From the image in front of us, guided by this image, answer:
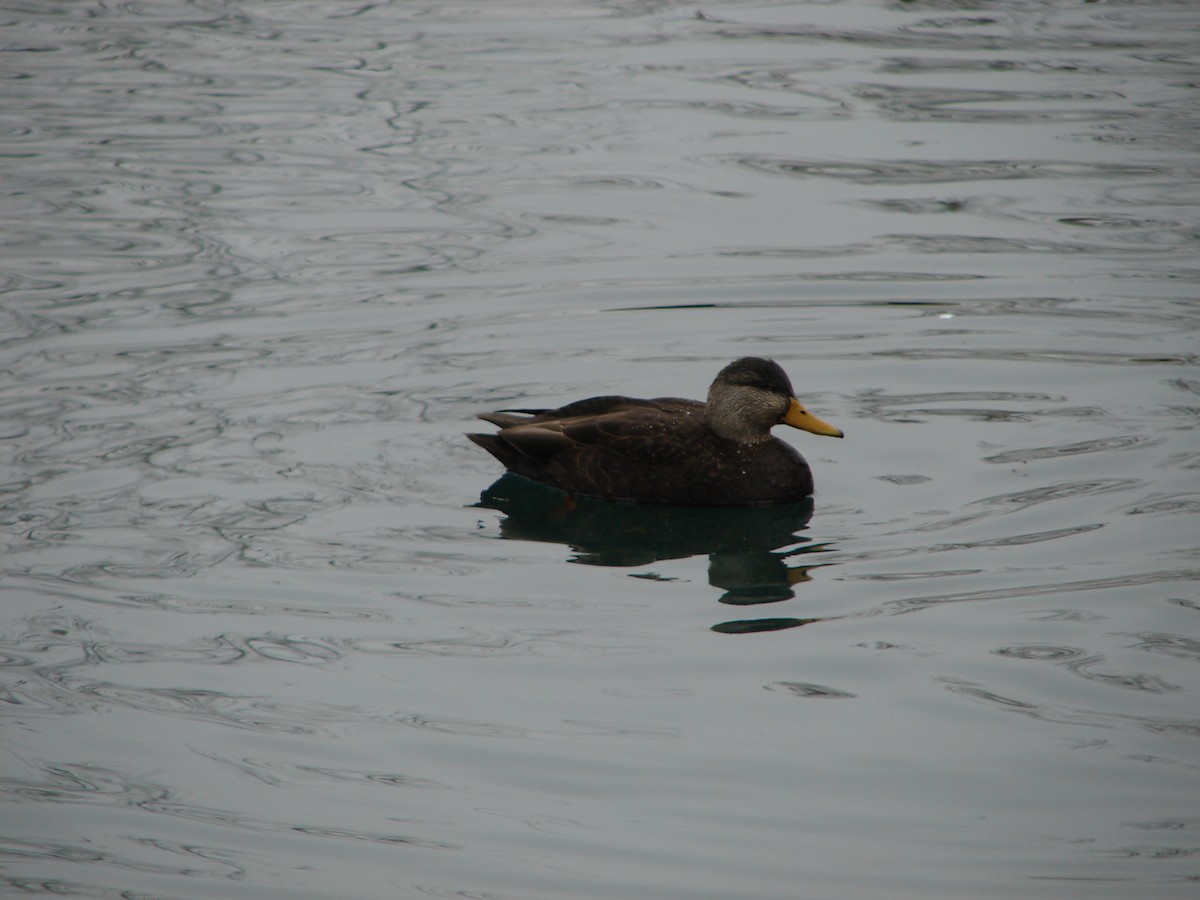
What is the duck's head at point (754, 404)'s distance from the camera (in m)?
7.97

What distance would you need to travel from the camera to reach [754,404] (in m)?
8.02

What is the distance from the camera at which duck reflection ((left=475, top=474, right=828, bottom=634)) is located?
7.11 meters

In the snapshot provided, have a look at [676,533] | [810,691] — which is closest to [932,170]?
[676,533]

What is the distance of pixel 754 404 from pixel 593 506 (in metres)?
1.01

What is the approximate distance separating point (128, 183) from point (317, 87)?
3.35 m

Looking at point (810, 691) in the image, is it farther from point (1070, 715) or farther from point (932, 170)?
point (932, 170)

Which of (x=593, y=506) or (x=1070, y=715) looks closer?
(x=1070, y=715)

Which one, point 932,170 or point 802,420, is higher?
point 932,170

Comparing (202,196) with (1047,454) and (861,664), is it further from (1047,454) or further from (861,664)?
(861,664)

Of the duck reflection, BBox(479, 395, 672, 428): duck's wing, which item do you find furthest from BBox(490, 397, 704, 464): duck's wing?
the duck reflection

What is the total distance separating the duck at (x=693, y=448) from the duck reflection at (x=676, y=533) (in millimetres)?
93

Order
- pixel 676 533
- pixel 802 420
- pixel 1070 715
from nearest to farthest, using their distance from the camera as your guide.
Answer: pixel 1070 715 < pixel 676 533 < pixel 802 420

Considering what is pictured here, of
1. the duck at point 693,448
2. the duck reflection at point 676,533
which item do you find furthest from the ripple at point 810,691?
the duck at point 693,448

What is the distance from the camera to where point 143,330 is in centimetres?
1038
